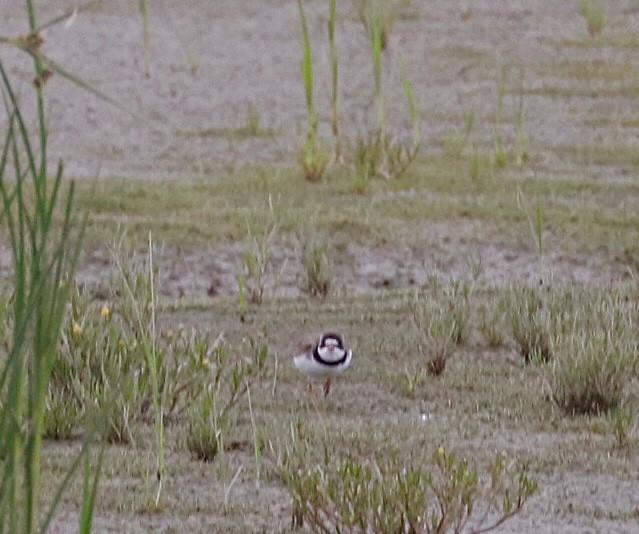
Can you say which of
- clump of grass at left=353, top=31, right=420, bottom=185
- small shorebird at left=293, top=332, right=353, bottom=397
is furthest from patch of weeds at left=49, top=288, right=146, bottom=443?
clump of grass at left=353, top=31, right=420, bottom=185

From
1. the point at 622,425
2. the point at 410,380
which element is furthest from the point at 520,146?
the point at 622,425

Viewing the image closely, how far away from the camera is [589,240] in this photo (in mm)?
7438

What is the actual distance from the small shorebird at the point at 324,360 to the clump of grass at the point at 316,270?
151 cm

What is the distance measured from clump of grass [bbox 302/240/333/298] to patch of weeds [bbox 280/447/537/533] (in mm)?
2744

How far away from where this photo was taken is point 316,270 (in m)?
6.56

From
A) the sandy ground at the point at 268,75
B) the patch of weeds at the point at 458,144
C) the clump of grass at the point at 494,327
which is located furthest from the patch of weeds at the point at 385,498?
the patch of weeds at the point at 458,144

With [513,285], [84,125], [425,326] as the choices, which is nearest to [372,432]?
[425,326]

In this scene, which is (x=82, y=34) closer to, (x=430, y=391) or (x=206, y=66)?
(x=206, y=66)

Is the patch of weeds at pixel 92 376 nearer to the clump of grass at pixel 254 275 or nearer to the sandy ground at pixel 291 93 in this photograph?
the clump of grass at pixel 254 275

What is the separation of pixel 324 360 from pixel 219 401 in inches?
12.5

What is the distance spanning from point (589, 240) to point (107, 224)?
6.60 feet

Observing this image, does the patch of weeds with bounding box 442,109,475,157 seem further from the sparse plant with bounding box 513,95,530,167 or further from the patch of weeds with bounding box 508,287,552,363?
the patch of weeds with bounding box 508,287,552,363

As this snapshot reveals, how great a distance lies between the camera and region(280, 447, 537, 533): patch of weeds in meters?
3.46

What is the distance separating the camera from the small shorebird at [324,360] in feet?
16.2
